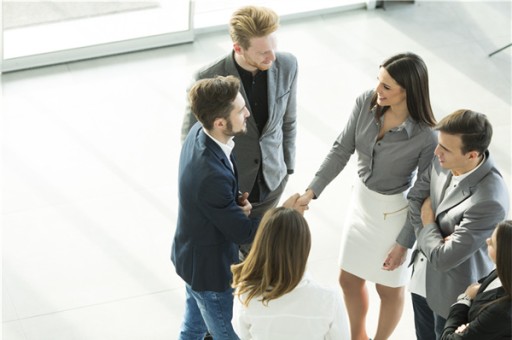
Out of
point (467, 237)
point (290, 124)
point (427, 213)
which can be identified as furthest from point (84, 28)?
point (467, 237)

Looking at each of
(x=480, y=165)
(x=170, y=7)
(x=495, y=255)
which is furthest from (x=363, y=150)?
(x=170, y=7)

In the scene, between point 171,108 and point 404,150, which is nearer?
point 404,150

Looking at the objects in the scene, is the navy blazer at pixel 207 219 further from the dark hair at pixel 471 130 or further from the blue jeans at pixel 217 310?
the dark hair at pixel 471 130

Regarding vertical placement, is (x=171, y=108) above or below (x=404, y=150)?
below

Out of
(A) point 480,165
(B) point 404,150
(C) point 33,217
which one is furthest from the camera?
(C) point 33,217

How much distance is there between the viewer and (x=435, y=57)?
7613 mm

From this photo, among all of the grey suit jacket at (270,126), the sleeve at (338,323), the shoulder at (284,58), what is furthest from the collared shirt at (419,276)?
the shoulder at (284,58)

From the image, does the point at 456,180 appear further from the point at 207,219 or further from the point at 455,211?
the point at 207,219

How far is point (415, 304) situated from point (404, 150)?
0.74 m

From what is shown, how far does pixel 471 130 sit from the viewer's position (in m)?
3.87

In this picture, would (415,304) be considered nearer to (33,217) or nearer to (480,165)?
(480,165)

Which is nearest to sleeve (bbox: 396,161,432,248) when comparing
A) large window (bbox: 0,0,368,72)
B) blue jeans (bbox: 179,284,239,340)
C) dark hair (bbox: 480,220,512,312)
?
dark hair (bbox: 480,220,512,312)

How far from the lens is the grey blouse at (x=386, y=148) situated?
14.1 ft

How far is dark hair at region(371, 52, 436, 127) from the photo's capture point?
13.7 ft
